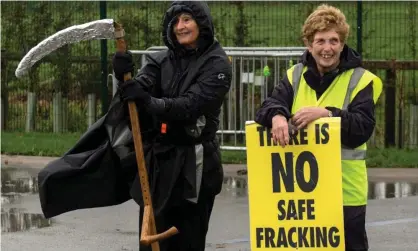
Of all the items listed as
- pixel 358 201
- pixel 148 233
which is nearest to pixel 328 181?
pixel 358 201

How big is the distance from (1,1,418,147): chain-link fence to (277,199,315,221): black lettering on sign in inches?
319

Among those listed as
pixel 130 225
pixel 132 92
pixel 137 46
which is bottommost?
pixel 130 225

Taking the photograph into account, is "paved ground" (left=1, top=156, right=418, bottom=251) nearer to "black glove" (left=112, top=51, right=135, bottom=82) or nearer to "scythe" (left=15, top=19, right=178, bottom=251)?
"scythe" (left=15, top=19, right=178, bottom=251)

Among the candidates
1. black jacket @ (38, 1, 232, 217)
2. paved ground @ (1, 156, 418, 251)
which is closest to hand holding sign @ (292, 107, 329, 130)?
black jacket @ (38, 1, 232, 217)

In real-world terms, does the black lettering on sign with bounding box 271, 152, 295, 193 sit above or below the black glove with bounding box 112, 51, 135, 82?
below

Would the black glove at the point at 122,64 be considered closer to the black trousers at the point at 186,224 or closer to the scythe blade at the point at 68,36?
the scythe blade at the point at 68,36

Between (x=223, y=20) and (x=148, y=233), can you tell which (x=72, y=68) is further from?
(x=148, y=233)

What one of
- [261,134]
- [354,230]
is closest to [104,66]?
[261,134]

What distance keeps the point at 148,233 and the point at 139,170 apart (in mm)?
326

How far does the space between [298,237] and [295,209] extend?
137 mm

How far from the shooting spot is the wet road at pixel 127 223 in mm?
8914

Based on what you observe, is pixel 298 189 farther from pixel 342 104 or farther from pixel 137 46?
pixel 137 46

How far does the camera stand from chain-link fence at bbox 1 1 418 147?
1367cm

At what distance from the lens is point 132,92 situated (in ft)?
19.2
